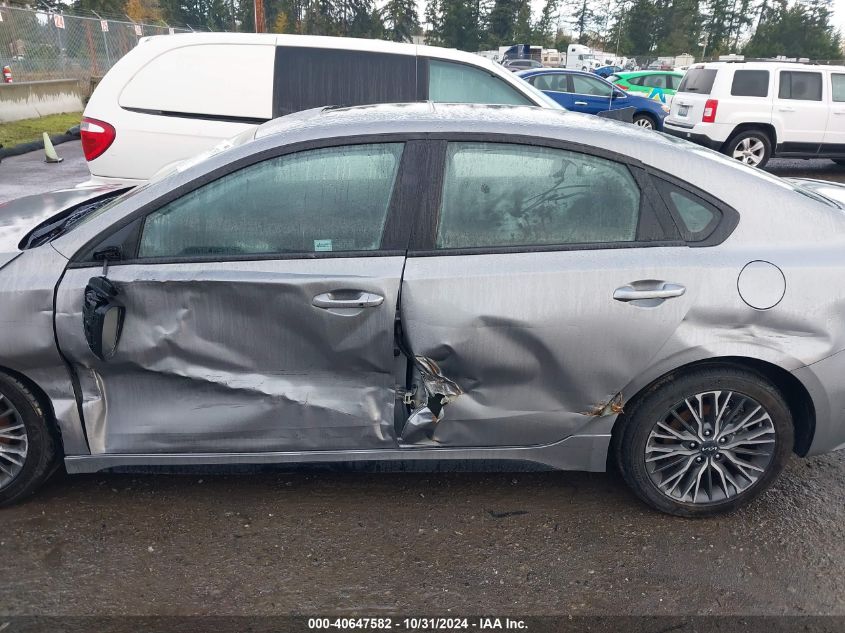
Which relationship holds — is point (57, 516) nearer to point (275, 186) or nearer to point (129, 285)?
point (129, 285)

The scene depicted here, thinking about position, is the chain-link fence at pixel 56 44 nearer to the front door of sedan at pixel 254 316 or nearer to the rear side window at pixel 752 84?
the rear side window at pixel 752 84

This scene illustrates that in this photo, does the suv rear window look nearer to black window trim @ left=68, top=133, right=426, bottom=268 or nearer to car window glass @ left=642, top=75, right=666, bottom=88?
car window glass @ left=642, top=75, right=666, bottom=88

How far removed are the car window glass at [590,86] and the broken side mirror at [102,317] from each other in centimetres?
1468

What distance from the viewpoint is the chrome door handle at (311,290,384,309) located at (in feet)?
8.59

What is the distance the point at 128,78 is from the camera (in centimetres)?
566

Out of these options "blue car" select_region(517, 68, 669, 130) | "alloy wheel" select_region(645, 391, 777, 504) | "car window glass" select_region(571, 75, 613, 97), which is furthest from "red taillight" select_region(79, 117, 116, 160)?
"car window glass" select_region(571, 75, 613, 97)

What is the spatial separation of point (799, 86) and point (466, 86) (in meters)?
8.06

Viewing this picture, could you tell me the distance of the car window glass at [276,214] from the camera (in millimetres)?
2703

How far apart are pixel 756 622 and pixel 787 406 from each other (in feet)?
2.88

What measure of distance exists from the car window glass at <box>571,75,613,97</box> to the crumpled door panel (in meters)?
14.3

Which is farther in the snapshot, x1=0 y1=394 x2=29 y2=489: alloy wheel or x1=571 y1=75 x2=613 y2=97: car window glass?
x1=571 y1=75 x2=613 y2=97: car window glass

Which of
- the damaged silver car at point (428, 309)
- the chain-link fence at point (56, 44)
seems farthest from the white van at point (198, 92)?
→ the chain-link fence at point (56, 44)

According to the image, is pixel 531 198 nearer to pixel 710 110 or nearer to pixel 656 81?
pixel 710 110

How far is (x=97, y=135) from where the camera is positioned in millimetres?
5617
